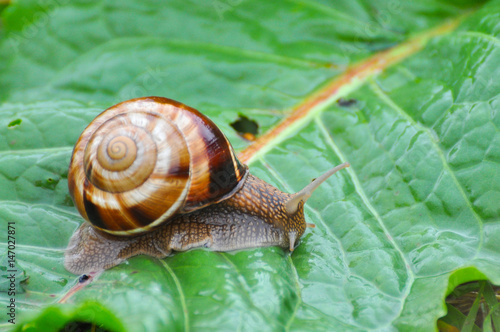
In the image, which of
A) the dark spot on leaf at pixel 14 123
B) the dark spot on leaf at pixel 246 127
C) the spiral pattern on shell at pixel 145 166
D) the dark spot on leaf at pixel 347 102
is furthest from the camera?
the dark spot on leaf at pixel 347 102

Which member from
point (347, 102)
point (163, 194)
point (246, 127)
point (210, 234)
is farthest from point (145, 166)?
point (347, 102)

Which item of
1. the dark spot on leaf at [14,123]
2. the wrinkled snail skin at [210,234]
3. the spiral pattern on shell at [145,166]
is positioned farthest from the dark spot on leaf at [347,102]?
the dark spot on leaf at [14,123]

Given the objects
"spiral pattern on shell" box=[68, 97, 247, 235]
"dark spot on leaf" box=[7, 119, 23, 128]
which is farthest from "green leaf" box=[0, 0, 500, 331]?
"spiral pattern on shell" box=[68, 97, 247, 235]

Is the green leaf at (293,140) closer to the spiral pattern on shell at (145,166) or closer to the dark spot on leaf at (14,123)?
the dark spot on leaf at (14,123)

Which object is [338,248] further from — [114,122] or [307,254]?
[114,122]

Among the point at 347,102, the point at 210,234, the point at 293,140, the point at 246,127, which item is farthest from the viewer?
the point at 347,102

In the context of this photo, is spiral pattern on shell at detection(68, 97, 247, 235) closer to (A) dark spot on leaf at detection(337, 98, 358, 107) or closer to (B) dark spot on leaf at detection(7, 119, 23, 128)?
(B) dark spot on leaf at detection(7, 119, 23, 128)

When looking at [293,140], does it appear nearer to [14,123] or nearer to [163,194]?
[163,194]
